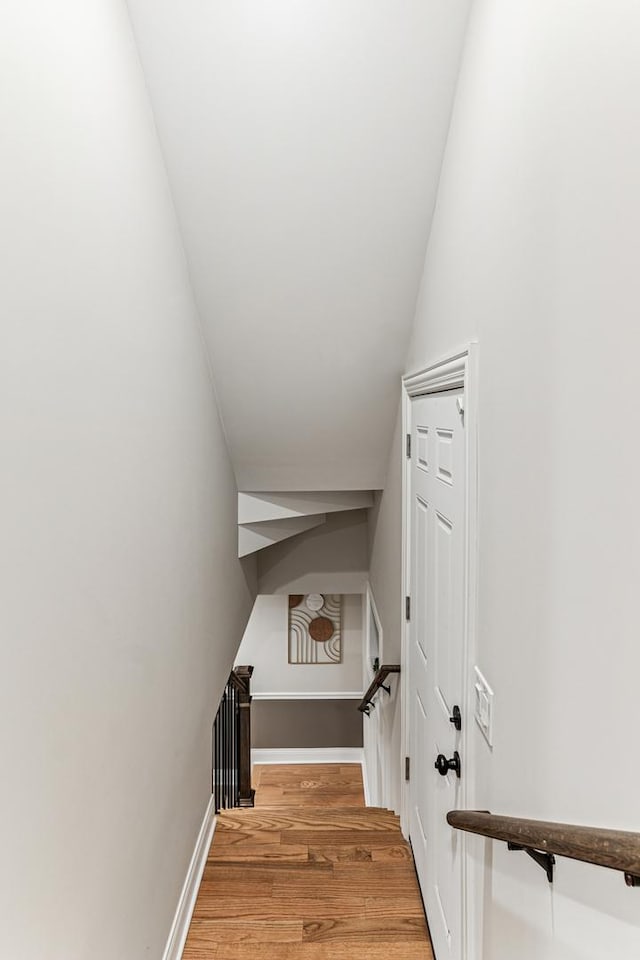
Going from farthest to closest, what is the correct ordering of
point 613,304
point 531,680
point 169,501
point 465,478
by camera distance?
point 169,501 < point 465,478 < point 531,680 < point 613,304

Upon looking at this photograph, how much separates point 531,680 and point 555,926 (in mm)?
429

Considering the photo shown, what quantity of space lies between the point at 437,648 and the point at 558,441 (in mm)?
1353

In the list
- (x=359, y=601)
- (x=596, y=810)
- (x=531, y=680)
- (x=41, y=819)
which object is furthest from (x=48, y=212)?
(x=359, y=601)

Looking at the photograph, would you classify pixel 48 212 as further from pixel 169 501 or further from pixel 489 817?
pixel 489 817

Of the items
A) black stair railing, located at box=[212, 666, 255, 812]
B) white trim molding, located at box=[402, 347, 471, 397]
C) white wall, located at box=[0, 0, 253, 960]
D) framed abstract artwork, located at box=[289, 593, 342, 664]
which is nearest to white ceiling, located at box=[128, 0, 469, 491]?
white wall, located at box=[0, 0, 253, 960]

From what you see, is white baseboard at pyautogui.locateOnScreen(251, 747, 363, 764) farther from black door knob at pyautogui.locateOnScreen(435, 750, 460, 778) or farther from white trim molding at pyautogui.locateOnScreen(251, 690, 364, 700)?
black door knob at pyautogui.locateOnScreen(435, 750, 460, 778)

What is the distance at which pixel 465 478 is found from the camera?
2008mm

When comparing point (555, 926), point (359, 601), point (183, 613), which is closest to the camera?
point (555, 926)

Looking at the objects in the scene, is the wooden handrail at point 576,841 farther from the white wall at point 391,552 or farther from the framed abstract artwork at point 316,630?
the framed abstract artwork at point 316,630

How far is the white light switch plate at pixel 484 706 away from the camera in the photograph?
1.77 m

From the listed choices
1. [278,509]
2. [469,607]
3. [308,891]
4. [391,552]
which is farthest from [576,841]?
[278,509]

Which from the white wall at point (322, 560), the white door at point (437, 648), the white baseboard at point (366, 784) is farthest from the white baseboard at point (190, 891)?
the white baseboard at point (366, 784)

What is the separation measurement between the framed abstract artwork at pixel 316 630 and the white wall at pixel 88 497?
4764 mm

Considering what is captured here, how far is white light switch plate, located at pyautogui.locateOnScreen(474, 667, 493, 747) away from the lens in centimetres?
177
